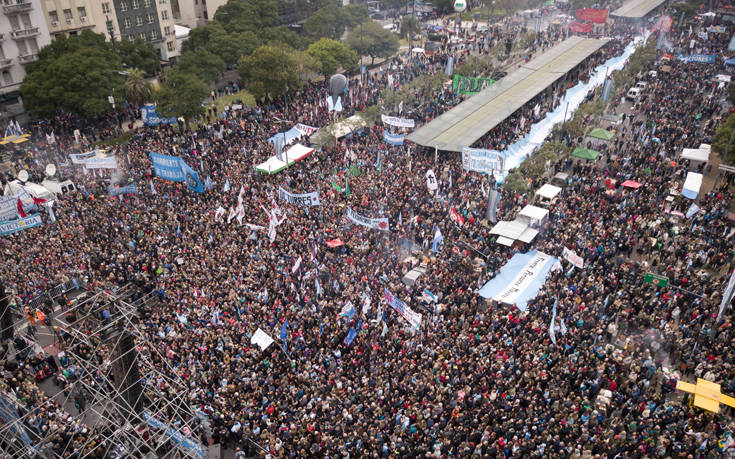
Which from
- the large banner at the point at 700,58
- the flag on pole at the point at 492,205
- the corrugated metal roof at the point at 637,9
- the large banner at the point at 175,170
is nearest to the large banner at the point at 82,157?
the large banner at the point at 175,170

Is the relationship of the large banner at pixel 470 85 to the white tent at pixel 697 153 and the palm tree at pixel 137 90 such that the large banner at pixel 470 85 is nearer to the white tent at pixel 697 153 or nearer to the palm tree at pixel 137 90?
the white tent at pixel 697 153

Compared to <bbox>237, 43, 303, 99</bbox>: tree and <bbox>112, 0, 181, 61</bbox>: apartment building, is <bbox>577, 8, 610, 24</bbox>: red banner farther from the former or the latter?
<bbox>112, 0, 181, 61</bbox>: apartment building

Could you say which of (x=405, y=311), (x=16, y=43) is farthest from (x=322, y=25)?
(x=405, y=311)

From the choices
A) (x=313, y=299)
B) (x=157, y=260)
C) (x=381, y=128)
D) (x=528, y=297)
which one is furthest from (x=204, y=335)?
(x=381, y=128)

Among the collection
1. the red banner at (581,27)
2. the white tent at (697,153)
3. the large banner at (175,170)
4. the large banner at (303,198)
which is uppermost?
the red banner at (581,27)

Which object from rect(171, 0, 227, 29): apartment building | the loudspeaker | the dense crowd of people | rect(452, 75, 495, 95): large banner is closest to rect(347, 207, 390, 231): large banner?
the dense crowd of people

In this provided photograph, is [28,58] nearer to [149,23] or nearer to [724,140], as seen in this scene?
[149,23]
